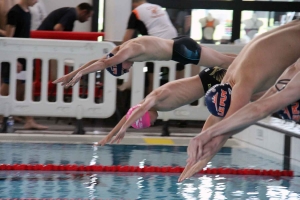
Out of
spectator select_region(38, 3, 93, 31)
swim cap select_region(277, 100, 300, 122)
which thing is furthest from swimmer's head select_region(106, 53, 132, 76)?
spectator select_region(38, 3, 93, 31)

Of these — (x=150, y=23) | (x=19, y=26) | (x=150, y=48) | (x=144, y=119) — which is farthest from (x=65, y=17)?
(x=150, y=48)

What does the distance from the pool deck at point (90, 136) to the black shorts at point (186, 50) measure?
222 centimetres

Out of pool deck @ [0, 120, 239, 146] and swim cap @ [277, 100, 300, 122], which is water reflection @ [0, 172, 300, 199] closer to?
swim cap @ [277, 100, 300, 122]

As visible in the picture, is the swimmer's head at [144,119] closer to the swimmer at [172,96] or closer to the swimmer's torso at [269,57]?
the swimmer at [172,96]

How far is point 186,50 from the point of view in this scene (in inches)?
221

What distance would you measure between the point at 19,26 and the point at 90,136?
1575 millimetres

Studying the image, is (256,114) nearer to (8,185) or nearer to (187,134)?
(8,185)

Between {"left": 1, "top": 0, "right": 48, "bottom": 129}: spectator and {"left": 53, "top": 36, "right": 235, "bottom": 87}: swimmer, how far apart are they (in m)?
2.54

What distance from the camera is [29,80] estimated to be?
7.99m

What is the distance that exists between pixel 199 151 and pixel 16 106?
187 inches

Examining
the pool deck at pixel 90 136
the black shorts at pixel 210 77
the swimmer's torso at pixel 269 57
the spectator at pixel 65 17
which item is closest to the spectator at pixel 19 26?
the pool deck at pixel 90 136

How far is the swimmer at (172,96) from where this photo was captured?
5559mm

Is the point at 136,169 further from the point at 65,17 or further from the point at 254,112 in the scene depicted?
the point at 65,17

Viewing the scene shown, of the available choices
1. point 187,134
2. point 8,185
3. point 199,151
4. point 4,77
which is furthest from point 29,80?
point 199,151
